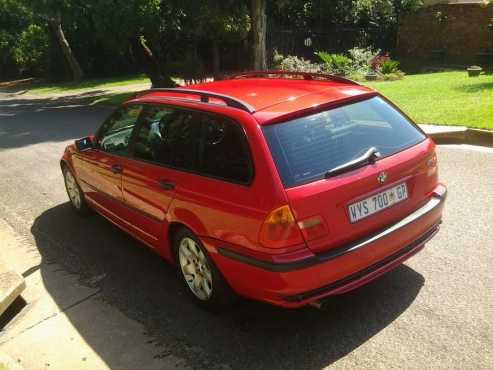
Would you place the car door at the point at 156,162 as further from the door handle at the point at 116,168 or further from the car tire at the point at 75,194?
the car tire at the point at 75,194

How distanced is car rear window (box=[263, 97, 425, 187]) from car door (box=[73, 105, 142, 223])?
78.5 inches

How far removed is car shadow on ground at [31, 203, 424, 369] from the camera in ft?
11.3

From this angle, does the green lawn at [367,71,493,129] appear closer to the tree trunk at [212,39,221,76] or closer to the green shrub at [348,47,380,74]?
the green shrub at [348,47,380,74]

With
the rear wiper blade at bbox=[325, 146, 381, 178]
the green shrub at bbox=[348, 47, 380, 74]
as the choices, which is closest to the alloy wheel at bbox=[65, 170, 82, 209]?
the rear wiper blade at bbox=[325, 146, 381, 178]

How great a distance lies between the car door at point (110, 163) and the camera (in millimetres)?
5031

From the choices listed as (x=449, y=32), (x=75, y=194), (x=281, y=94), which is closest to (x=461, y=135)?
(x=281, y=94)

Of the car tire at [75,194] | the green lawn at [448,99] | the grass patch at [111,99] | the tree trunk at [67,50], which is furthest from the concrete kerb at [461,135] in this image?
the tree trunk at [67,50]

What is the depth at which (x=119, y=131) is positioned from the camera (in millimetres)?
5359

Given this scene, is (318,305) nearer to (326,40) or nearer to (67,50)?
(326,40)

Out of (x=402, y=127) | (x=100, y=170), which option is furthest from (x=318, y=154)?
(x=100, y=170)

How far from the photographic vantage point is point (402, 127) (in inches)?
159

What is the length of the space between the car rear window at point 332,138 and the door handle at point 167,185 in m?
0.99

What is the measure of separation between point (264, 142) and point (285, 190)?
389 mm

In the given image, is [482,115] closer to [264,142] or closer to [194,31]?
[264,142]
